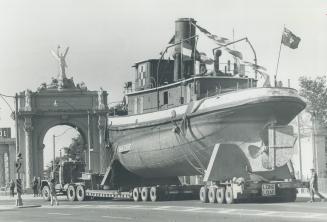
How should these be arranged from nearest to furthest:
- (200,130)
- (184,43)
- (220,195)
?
(220,195), (200,130), (184,43)

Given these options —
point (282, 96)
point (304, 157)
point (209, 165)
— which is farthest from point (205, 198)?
point (304, 157)

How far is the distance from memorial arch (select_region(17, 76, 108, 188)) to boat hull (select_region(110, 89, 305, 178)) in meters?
41.0

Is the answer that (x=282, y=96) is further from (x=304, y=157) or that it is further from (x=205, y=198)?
(x=304, y=157)

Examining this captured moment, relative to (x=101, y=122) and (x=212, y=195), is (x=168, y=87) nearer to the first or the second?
(x=212, y=195)

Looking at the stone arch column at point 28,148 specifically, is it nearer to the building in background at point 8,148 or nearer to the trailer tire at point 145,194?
the building in background at point 8,148

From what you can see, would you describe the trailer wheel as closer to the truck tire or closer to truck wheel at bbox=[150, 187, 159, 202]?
truck wheel at bbox=[150, 187, 159, 202]

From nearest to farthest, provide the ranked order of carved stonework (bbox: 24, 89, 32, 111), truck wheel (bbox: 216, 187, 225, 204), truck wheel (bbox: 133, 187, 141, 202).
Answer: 1. truck wheel (bbox: 216, 187, 225, 204)
2. truck wheel (bbox: 133, 187, 141, 202)
3. carved stonework (bbox: 24, 89, 32, 111)

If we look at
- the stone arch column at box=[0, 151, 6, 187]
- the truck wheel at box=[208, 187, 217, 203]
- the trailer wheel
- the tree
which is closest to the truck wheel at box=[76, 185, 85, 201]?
the trailer wheel

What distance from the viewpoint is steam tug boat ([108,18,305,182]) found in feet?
111

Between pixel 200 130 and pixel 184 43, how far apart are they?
8.31 m

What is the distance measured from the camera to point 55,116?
8475cm

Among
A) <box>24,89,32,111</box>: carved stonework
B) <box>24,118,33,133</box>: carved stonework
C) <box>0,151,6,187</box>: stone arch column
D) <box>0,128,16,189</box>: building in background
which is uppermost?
<box>24,89,32,111</box>: carved stonework

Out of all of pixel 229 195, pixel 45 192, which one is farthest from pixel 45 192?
pixel 229 195

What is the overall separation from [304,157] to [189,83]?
93.5ft
